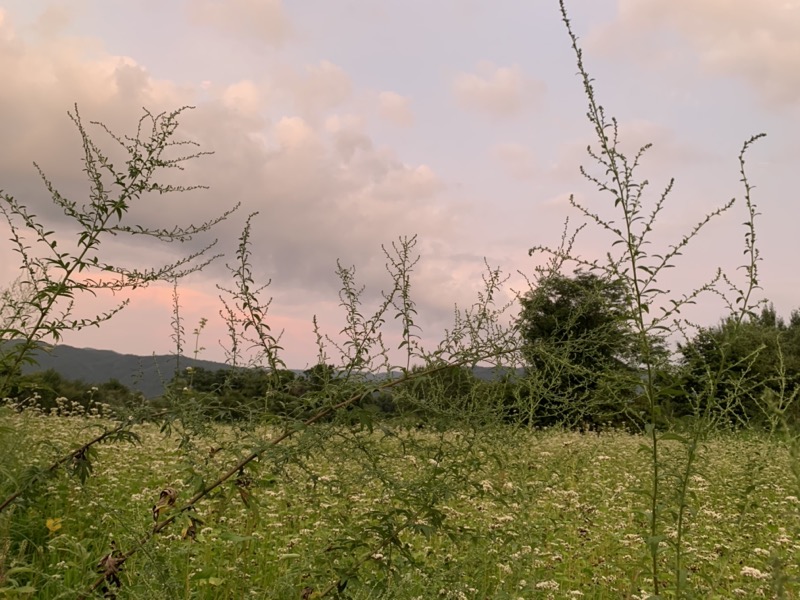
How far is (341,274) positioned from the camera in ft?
11.3

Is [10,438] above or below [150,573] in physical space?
above

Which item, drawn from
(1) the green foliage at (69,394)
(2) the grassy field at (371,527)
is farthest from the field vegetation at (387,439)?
(1) the green foliage at (69,394)

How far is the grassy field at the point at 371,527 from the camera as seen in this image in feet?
10.4

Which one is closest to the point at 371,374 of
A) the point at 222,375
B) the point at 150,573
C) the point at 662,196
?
the point at 222,375

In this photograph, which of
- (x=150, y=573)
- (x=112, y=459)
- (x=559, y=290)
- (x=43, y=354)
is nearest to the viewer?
(x=150, y=573)

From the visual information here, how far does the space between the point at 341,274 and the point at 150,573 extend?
1.73m

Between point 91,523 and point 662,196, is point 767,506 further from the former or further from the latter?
point 91,523

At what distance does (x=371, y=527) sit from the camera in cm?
322

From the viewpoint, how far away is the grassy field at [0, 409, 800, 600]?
3170mm

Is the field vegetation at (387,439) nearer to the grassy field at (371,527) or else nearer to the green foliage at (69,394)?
the grassy field at (371,527)

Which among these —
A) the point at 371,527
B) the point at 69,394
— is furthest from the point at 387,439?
the point at 69,394

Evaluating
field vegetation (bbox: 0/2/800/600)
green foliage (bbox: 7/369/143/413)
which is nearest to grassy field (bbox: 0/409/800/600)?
Answer: field vegetation (bbox: 0/2/800/600)

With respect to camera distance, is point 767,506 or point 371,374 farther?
point 767,506

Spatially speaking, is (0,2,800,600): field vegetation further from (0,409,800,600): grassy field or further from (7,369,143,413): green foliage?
(7,369,143,413): green foliage
